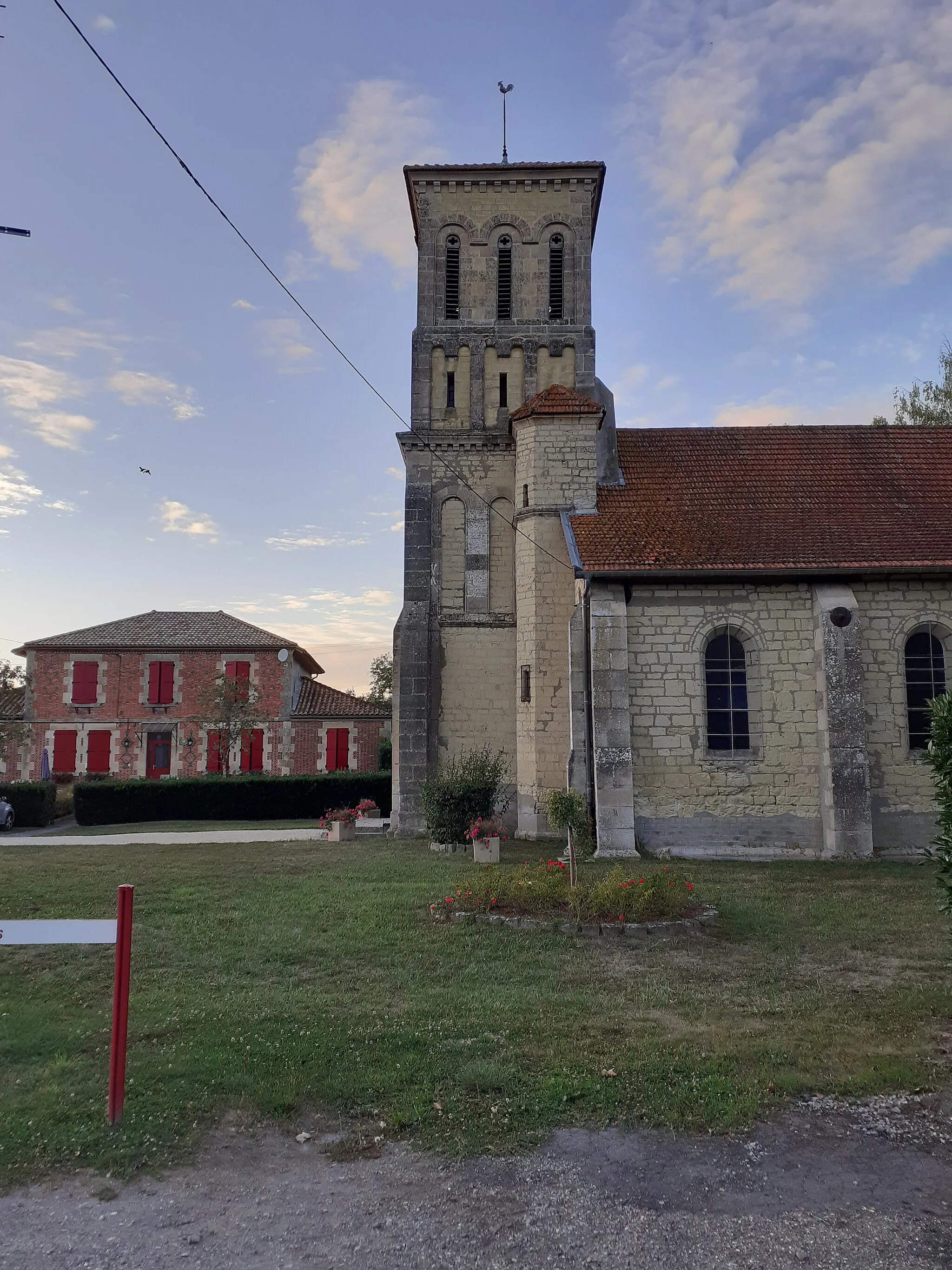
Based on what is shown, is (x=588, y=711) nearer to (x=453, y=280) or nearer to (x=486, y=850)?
(x=486, y=850)

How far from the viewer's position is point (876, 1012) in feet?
20.1

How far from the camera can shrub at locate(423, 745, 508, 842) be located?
14539 mm

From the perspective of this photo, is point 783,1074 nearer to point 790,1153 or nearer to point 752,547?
point 790,1153

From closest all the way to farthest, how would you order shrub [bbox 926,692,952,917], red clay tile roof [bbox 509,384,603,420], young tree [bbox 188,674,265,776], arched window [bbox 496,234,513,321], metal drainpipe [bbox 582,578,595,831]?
shrub [bbox 926,692,952,917]
metal drainpipe [bbox 582,578,595,831]
red clay tile roof [bbox 509,384,603,420]
arched window [bbox 496,234,513,321]
young tree [bbox 188,674,265,776]

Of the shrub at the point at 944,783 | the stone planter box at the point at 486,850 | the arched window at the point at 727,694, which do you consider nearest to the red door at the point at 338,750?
the stone planter box at the point at 486,850

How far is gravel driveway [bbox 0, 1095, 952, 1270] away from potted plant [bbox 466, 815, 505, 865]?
888cm

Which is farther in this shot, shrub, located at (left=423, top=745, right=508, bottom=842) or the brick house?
the brick house

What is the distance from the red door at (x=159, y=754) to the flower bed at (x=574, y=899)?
21858 millimetres

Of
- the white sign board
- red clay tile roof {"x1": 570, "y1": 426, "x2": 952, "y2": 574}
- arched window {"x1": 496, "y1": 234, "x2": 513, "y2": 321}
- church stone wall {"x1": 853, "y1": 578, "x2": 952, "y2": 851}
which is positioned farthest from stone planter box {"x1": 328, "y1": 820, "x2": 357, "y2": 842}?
the white sign board

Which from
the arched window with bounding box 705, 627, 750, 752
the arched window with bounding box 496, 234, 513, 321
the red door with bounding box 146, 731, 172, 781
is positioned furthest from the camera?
the red door with bounding box 146, 731, 172, 781

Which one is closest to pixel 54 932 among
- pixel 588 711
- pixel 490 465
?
pixel 588 711

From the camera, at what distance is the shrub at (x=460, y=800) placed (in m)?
14.5

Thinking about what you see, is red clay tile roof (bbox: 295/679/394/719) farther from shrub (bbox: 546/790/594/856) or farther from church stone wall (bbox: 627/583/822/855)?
shrub (bbox: 546/790/594/856)

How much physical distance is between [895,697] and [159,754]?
24.3 metres
